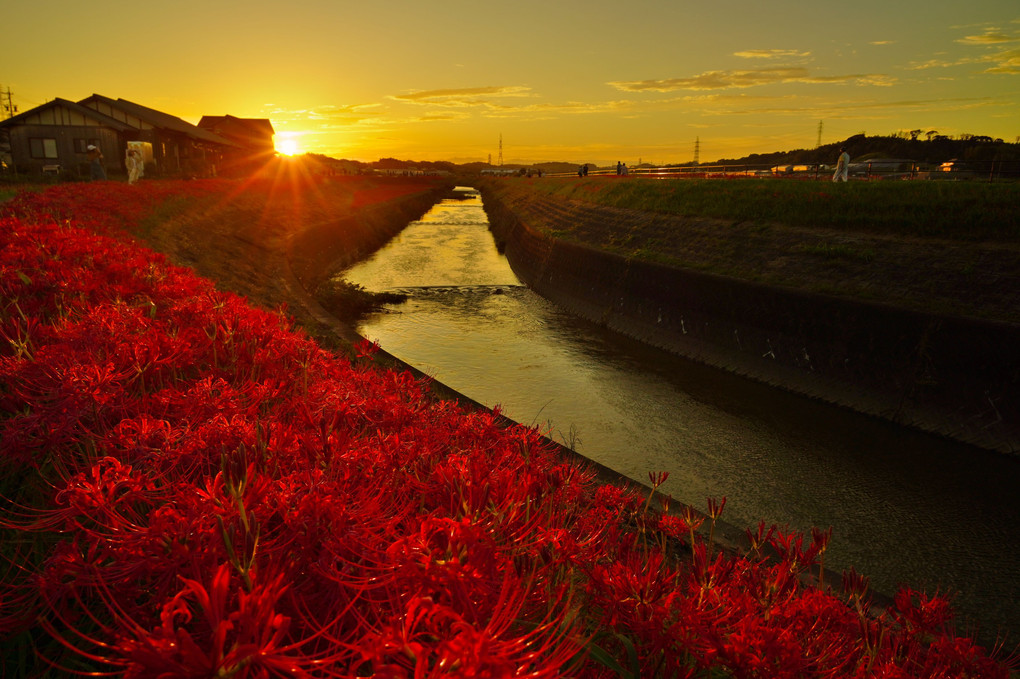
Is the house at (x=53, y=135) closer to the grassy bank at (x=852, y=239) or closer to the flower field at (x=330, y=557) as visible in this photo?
the grassy bank at (x=852, y=239)

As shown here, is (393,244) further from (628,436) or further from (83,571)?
(83,571)

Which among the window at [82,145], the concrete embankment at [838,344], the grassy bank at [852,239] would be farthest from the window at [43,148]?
the concrete embankment at [838,344]

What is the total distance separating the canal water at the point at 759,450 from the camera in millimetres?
7324

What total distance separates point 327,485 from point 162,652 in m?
0.70

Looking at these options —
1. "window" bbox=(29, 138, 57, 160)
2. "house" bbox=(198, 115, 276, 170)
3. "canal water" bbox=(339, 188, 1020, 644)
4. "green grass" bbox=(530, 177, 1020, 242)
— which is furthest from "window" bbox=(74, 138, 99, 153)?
"green grass" bbox=(530, 177, 1020, 242)

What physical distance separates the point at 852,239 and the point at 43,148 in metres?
44.7

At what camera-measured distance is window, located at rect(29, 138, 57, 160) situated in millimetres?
35812

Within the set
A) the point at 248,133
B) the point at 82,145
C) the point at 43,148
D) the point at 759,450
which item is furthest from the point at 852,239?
the point at 248,133

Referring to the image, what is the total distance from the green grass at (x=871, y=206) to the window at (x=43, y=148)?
36.7 m

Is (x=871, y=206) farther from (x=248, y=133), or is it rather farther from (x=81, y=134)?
(x=248, y=133)

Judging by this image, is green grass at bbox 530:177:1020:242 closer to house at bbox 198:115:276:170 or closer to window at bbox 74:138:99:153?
window at bbox 74:138:99:153

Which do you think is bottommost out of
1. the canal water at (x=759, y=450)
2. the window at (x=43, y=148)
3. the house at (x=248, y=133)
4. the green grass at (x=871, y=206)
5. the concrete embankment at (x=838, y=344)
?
the canal water at (x=759, y=450)

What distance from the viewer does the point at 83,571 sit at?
5.17 ft

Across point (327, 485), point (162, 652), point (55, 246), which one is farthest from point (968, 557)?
point (55, 246)
